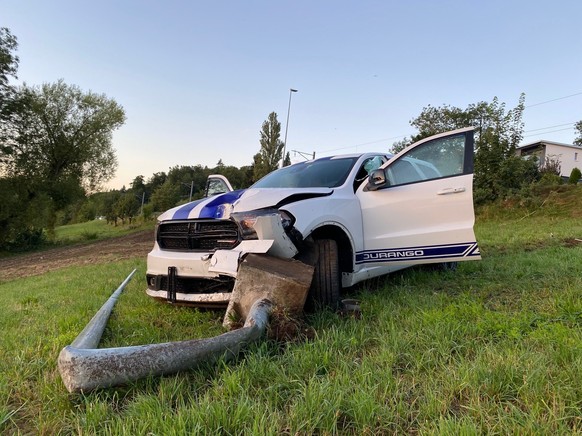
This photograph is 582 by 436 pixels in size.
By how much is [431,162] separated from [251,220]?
2059 mm

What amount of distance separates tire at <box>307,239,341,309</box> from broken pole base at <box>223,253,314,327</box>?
0.43 m

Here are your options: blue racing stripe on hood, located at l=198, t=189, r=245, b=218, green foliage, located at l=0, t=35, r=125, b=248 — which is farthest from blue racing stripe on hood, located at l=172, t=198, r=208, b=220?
green foliage, located at l=0, t=35, r=125, b=248

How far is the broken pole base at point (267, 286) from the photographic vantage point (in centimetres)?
280

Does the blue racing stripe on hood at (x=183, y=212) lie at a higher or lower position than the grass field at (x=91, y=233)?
higher

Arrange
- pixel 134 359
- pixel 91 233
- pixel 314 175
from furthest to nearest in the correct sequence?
pixel 91 233, pixel 314 175, pixel 134 359

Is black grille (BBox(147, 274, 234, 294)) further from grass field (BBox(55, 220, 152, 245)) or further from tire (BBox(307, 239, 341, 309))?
grass field (BBox(55, 220, 152, 245))

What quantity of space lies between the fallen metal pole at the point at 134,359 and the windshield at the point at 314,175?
2122 mm

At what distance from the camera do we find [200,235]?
11.3 ft

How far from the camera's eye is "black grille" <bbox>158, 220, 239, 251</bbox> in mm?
3273

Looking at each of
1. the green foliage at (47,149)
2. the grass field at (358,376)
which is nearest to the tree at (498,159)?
the grass field at (358,376)

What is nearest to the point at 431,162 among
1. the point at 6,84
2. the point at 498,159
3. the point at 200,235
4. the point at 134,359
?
the point at 200,235

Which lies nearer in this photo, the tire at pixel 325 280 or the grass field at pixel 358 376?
the grass field at pixel 358 376

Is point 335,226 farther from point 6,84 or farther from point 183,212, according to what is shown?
point 6,84

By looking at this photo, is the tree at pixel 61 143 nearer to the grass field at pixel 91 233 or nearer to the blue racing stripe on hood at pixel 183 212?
the grass field at pixel 91 233
